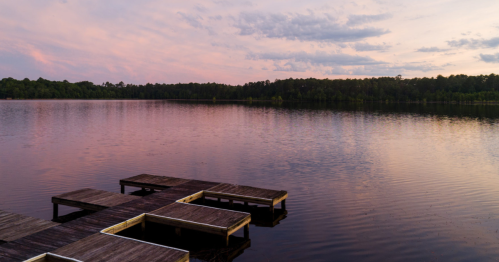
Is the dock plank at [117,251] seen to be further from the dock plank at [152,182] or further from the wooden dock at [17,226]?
the dock plank at [152,182]

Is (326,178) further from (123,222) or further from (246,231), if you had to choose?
(123,222)

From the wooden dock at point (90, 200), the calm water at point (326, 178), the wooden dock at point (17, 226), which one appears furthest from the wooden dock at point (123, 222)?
the calm water at point (326, 178)

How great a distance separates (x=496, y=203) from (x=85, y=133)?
35754 millimetres

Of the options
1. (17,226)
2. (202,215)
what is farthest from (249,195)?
(17,226)

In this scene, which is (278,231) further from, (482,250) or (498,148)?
(498,148)

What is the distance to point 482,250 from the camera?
32.7ft

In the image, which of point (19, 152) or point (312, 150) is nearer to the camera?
point (19, 152)

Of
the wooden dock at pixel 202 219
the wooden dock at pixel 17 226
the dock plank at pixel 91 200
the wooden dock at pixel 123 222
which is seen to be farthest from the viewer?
the dock plank at pixel 91 200

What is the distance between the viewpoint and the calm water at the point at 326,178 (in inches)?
414

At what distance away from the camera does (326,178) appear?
1811cm

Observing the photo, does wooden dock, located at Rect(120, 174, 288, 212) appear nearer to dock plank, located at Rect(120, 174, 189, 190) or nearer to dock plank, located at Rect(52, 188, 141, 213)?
dock plank, located at Rect(120, 174, 189, 190)

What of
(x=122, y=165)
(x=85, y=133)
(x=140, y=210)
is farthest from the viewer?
(x=85, y=133)

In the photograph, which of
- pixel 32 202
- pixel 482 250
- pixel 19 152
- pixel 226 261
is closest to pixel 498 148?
pixel 482 250

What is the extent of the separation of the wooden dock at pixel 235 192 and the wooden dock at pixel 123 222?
0.04m
